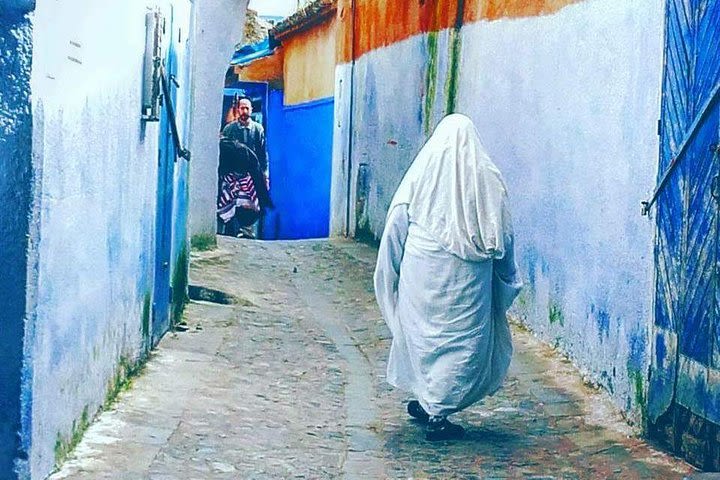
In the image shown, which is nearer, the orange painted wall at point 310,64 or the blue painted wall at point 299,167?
the orange painted wall at point 310,64

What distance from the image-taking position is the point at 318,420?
21.2ft

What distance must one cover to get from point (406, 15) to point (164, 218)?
5.58 meters

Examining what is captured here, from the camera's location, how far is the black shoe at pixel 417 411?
21.1 feet

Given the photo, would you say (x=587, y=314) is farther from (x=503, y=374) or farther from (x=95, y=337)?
(x=95, y=337)

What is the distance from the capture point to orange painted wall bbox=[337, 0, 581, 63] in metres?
8.98

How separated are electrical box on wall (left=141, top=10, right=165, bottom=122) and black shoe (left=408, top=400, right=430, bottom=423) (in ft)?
6.58

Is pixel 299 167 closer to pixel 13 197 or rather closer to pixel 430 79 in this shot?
pixel 430 79

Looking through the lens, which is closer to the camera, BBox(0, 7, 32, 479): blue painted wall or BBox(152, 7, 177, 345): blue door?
BBox(0, 7, 32, 479): blue painted wall

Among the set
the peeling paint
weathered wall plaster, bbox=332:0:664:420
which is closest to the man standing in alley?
the peeling paint

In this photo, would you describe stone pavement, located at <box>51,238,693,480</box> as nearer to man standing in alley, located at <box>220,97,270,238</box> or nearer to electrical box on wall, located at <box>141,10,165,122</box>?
electrical box on wall, located at <box>141,10,165,122</box>

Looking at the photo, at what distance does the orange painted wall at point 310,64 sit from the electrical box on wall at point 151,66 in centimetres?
1042

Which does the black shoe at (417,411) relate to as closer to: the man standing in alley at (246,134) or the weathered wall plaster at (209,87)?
the weathered wall plaster at (209,87)

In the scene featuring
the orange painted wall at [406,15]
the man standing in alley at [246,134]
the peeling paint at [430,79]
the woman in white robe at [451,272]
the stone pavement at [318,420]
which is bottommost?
the stone pavement at [318,420]

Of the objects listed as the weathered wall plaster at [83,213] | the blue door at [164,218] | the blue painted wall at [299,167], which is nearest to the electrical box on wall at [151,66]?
the weathered wall plaster at [83,213]
